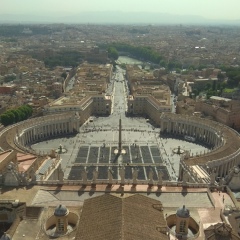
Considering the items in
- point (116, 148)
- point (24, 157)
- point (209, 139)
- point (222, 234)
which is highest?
point (222, 234)

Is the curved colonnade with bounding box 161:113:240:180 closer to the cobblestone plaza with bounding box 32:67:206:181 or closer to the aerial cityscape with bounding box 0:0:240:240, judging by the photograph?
the aerial cityscape with bounding box 0:0:240:240

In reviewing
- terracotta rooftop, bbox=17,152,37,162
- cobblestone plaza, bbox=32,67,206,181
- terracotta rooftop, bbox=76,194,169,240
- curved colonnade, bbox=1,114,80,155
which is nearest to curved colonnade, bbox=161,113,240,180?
cobblestone plaza, bbox=32,67,206,181

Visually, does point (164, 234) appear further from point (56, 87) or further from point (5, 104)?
point (56, 87)

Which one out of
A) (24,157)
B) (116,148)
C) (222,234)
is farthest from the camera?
(116,148)

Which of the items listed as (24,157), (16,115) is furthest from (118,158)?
(16,115)

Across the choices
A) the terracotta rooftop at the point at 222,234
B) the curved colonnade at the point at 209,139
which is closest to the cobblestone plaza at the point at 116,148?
the curved colonnade at the point at 209,139

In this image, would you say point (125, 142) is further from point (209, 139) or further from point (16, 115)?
point (16, 115)

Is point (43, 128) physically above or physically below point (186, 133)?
above
